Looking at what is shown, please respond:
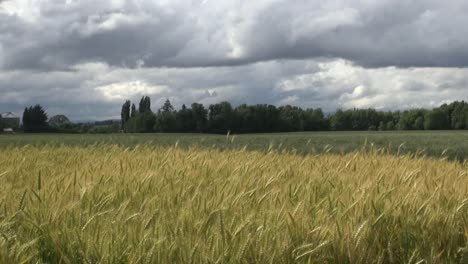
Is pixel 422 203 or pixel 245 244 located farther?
pixel 422 203

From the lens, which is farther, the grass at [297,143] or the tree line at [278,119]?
the tree line at [278,119]

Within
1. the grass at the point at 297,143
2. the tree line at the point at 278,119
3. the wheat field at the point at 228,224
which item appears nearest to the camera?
the wheat field at the point at 228,224

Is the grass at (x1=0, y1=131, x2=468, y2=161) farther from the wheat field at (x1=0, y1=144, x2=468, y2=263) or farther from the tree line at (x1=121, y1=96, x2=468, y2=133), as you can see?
the tree line at (x1=121, y1=96, x2=468, y2=133)

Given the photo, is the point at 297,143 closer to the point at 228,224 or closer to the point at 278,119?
the point at 228,224

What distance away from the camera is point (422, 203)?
305 centimetres

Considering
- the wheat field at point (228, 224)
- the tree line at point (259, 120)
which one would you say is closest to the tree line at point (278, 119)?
the tree line at point (259, 120)

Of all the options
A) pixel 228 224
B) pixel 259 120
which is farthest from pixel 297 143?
pixel 259 120

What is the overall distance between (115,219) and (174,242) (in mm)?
568

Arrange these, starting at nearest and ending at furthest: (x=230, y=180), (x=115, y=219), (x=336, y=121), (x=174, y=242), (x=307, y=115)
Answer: (x=174, y=242)
(x=115, y=219)
(x=230, y=180)
(x=307, y=115)
(x=336, y=121)

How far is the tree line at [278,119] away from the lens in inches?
1635

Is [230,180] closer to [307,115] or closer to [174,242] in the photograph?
[174,242]

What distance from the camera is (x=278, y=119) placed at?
160 ft

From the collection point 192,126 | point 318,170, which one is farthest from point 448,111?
point 318,170

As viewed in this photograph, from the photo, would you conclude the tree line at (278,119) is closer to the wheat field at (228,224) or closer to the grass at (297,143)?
the grass at (297,143)
